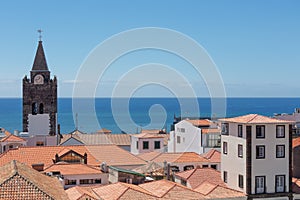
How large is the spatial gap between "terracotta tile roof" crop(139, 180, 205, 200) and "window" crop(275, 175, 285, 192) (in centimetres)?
584

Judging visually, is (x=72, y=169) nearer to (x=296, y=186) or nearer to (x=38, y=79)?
(x=296, y=186)

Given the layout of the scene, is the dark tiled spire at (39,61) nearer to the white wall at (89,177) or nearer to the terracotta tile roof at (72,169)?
the terracotta tile roof at (72,169)

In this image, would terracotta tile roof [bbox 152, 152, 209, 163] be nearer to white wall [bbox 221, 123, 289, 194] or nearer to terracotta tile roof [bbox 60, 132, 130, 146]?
white wall [bbox 221, 123, 289, 194]

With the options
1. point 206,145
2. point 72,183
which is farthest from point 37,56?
point 72,183

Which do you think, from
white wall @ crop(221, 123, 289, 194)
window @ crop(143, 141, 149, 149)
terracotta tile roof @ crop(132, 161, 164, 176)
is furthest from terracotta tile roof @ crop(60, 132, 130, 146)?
white wall @ crop(221, 123, 289, 194)

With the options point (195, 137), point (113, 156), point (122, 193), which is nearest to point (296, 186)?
point (122, 193)

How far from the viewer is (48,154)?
38.7m

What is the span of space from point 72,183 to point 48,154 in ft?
24.0

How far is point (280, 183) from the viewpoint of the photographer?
32.0 meters

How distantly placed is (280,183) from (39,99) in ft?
97.3

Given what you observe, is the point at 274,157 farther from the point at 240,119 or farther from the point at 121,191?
the point at 121,191

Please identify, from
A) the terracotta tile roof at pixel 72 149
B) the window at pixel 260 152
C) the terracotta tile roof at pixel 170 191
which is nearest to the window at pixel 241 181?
the window at pixel 260 152

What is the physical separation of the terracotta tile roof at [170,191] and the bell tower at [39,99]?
86.0 feet

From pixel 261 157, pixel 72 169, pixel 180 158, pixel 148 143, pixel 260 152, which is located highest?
pixel 260 152
